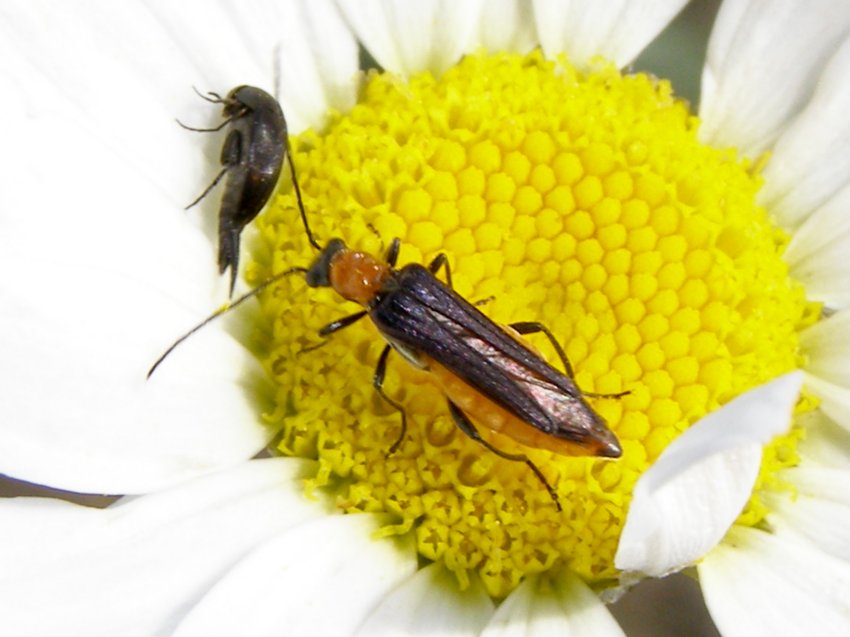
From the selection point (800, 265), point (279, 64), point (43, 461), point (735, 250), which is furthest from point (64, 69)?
point (800, 265)

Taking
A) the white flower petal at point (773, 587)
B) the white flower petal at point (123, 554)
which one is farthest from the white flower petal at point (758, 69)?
the white flower petal at point (123, 554)

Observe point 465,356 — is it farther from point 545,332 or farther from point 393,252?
point 393,252

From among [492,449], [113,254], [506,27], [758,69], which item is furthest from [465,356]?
[758,69]

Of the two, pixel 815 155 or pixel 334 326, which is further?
pixel 815 155

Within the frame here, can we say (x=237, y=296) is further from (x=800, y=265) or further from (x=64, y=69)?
(x=800, y=265)

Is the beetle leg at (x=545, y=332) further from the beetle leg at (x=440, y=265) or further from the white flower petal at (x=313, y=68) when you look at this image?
the white flower petal at (x=313, y=68)

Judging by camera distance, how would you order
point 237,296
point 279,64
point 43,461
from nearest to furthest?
point 43,461 < point 237,296 < point 279,64
